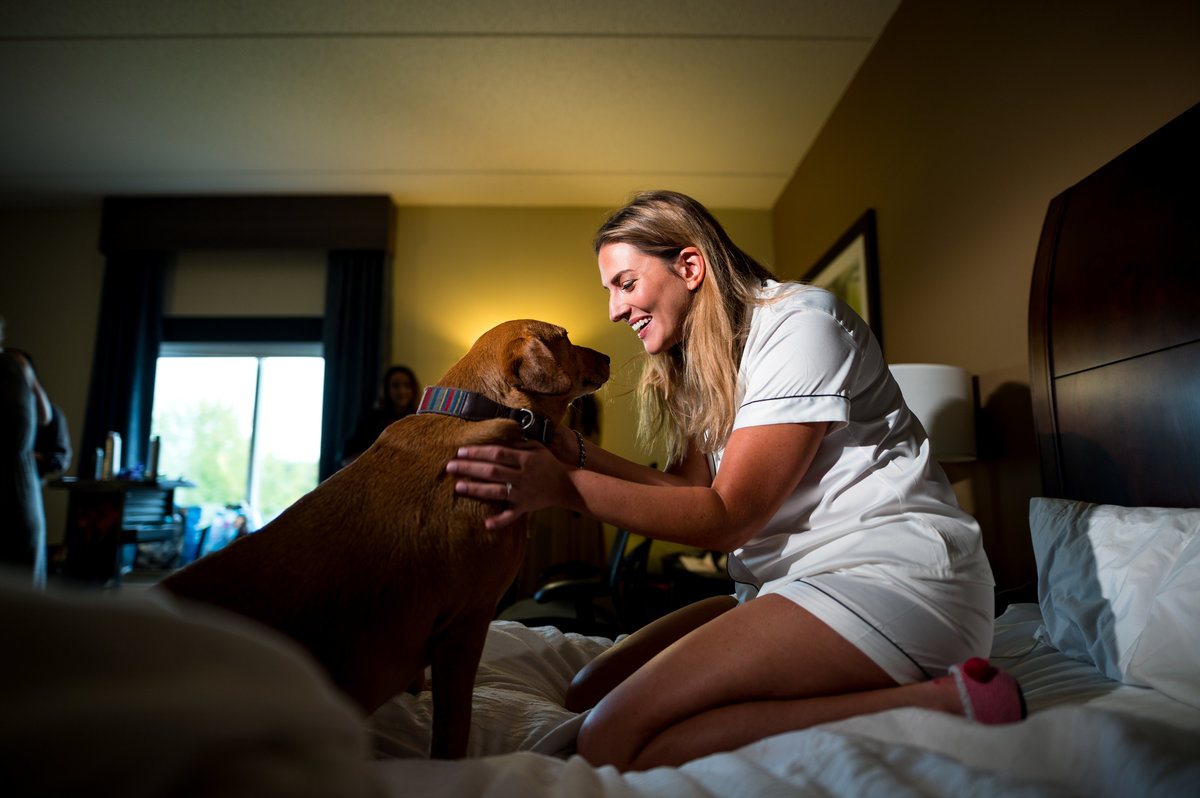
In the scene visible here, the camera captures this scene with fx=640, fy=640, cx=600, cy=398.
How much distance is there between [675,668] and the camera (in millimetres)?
982

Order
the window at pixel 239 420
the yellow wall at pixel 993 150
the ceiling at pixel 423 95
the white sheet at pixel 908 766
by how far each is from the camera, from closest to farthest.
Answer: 1. the white sheet at pixel 908 766
2. the yellow wall at pixel 993 150
3. the ceiling at pixel 423 95
4. the window at pixel 239 420

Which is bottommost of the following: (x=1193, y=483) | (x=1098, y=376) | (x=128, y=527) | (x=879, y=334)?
(x=128, y=527)

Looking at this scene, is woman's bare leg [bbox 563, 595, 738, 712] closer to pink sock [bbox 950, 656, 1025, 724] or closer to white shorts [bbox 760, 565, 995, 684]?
white shorts [bbox 760, 565, 995, 684]

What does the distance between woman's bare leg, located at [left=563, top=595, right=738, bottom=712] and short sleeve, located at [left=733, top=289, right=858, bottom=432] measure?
586 millimetres

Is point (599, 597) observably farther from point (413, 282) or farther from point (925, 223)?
point (413, 282)

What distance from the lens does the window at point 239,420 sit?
201 inches

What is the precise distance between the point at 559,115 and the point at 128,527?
3.70m

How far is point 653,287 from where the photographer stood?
4.65ft

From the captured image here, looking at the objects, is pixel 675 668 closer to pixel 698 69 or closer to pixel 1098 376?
pixel 1098 376

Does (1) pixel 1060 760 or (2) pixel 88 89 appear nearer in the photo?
(1) pixel 1060 760

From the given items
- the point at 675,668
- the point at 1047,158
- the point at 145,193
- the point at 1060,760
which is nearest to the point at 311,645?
the point at 675,668

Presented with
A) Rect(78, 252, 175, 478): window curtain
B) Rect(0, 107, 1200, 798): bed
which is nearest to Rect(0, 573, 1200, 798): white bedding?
Rect(0, 107, 1200, 798): bed

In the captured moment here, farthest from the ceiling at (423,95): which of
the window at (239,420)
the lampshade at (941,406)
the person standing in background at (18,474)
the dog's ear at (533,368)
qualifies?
the dog's ear at (533,368)

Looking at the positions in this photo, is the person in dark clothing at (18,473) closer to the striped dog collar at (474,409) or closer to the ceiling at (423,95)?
the ceiling at (423,95)
